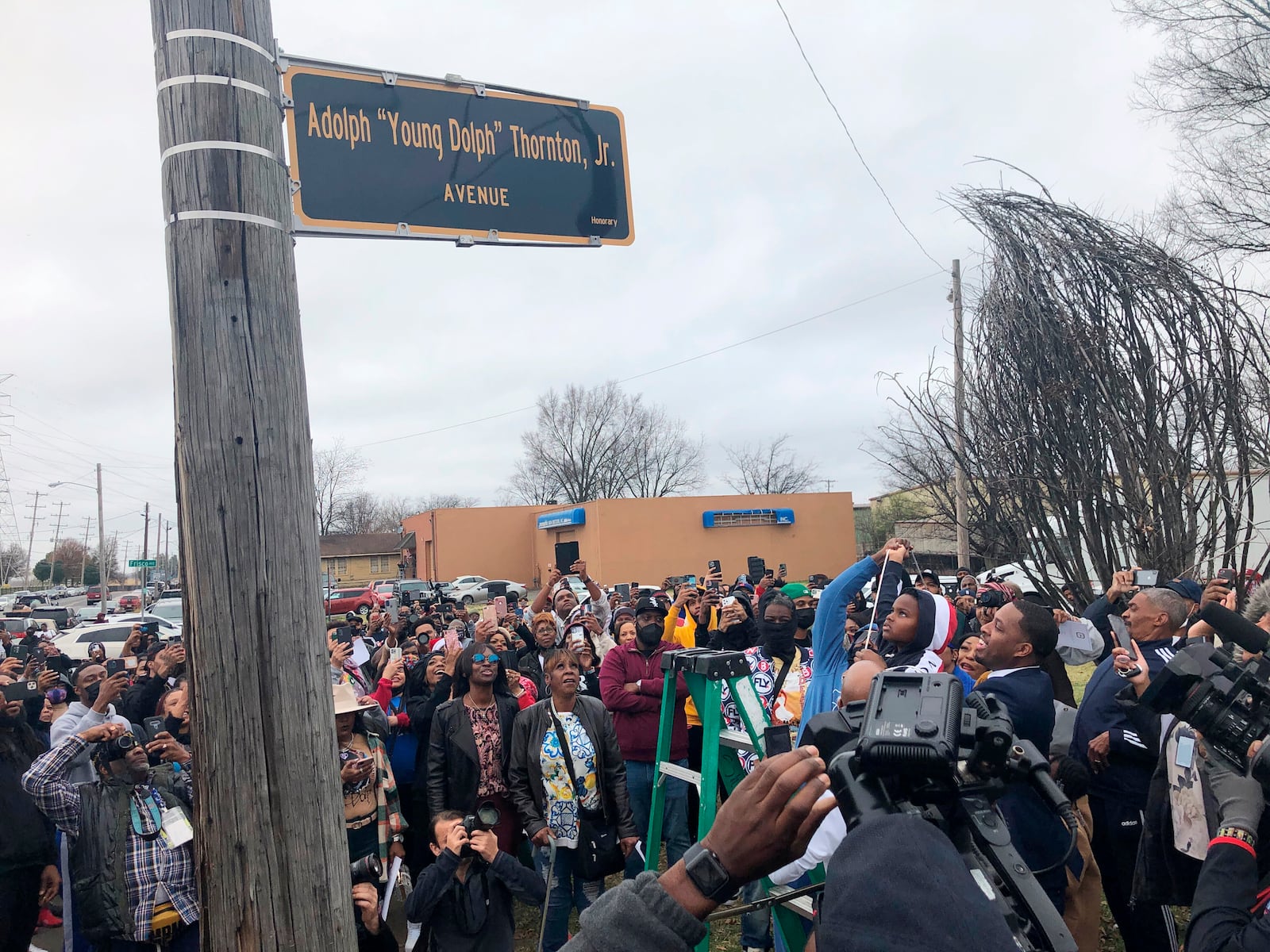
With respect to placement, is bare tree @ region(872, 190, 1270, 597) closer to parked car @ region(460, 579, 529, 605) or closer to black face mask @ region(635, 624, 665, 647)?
black face mask @ region(635, 624, 665, 647)

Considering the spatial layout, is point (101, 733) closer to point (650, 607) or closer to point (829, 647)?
point (829, 647)

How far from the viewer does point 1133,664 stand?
4336mm

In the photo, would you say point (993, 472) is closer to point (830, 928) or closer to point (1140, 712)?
point (1140, 712)

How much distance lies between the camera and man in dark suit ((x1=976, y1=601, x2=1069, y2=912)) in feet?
11.4

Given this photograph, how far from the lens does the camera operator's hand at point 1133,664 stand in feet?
14.0

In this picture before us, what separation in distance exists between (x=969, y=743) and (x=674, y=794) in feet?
15.0

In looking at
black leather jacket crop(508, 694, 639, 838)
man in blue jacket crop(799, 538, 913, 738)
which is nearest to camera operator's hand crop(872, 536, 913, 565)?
man in blue jacket crop(799, 538, 913, 738)

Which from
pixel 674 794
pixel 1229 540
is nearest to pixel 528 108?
pixel 674 794

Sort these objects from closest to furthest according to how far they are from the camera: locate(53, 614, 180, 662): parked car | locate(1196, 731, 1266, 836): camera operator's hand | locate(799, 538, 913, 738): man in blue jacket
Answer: locate(1196, 731, 1266, 836): camera operator's hand, locate(799, 538, 913, 738): man in blue jacket, locate(53, 614, 180, 662): parked car

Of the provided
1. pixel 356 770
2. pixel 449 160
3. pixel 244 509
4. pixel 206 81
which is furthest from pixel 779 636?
pixel 206 81

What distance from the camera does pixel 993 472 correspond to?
9.56 metres

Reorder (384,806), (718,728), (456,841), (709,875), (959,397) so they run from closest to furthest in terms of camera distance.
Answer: (709,875) → (456,841) → (718,728) → (384,806) → (959,397)

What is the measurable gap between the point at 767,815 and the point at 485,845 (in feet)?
11.0

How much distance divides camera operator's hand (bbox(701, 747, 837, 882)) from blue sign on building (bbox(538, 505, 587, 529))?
4166 centimetres
